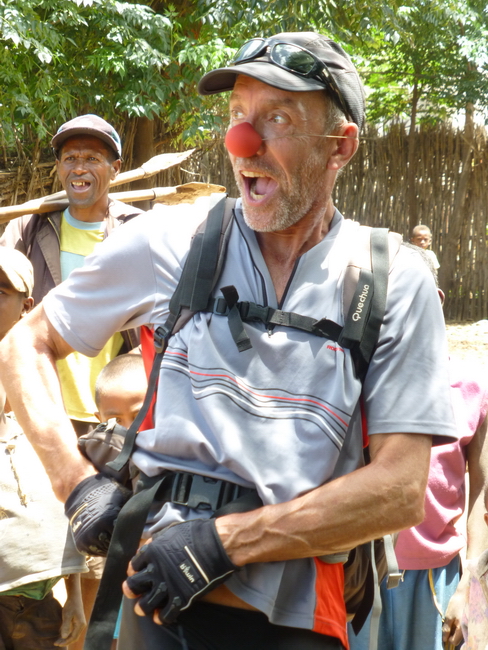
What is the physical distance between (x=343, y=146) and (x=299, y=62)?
0.24 metres

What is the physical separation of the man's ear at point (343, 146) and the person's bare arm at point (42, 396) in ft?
2.57

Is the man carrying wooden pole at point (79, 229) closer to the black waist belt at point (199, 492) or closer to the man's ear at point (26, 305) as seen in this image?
the man's ear at point (26, 305)

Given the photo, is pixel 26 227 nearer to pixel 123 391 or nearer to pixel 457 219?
pixel 123 391

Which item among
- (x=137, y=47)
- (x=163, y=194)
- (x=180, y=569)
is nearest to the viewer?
(x=180, y=569)

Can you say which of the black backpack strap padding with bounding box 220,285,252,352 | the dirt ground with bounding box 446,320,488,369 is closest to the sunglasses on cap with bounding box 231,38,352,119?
the black backpack strap padding with bounding box 220,285,252,352

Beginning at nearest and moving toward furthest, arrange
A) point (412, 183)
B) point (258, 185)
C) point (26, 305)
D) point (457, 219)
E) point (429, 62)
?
point (258, 185)
point (26, 305)
point (429, 62)
point (457, 219)
point (412, 183)

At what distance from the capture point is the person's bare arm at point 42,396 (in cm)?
172

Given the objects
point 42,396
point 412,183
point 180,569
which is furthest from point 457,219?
point 180,569

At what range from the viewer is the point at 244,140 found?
5.79ft

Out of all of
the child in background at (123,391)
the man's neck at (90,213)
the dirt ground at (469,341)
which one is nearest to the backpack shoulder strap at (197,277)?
the child in background at (123,391)

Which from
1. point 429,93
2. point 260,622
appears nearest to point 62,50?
point 429,93

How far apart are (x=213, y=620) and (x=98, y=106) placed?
7153 mm

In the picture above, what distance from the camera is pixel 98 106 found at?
7.93 m

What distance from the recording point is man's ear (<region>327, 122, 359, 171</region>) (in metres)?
1.85
